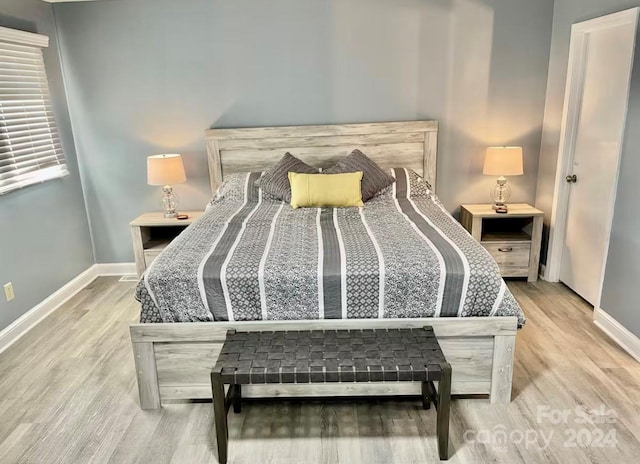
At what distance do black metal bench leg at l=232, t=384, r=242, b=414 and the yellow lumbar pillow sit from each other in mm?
1528

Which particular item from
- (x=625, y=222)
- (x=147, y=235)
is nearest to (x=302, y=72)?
(x=147, y=235)

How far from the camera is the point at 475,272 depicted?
230 cm

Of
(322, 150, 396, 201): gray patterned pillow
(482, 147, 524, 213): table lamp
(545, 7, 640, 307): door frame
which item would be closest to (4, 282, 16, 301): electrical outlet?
(322, 150, 396, 201): gray patterned pillow

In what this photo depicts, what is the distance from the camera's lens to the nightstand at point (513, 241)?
12.6 ft

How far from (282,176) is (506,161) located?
5.89ft

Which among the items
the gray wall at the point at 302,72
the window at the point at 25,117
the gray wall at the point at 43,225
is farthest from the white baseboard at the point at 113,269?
the window at the point at 25,117

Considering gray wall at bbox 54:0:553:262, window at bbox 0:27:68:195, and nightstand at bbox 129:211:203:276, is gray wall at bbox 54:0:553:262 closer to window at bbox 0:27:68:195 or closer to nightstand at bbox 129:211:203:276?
window at bbox 0:27:68:195

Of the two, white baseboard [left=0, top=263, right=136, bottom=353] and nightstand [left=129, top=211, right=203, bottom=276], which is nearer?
white baseboard [left=0, top=263, right=136, bottom=353]

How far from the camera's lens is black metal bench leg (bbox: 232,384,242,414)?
2356mm

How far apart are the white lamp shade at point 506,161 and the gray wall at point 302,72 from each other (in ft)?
1.06

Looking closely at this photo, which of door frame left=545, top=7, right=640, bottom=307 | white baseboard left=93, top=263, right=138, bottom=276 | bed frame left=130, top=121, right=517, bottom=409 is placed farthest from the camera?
white baseboard left=93, top=263, right=138, bottom=276

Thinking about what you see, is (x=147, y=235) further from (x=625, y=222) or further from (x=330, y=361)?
(x=625, y=222)

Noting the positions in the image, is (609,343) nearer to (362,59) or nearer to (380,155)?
(380,155)

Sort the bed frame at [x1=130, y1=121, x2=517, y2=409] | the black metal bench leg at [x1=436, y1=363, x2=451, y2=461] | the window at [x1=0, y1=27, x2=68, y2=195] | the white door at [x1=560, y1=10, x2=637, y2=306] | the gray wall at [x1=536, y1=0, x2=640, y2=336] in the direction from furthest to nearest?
the window at [x1=0, y1=27, x2=68, y2=195]
the white door at [x1=560, y1=10, x2=637, y2=306]
the gray wall at [x1=536, y1=0, x2=640, y2=336]
the bed frame at [x1=130, y1=121, x2=517, y2=409]
the black metal bench leg at [x1=436, y1=363, x2=451, y2=461]
